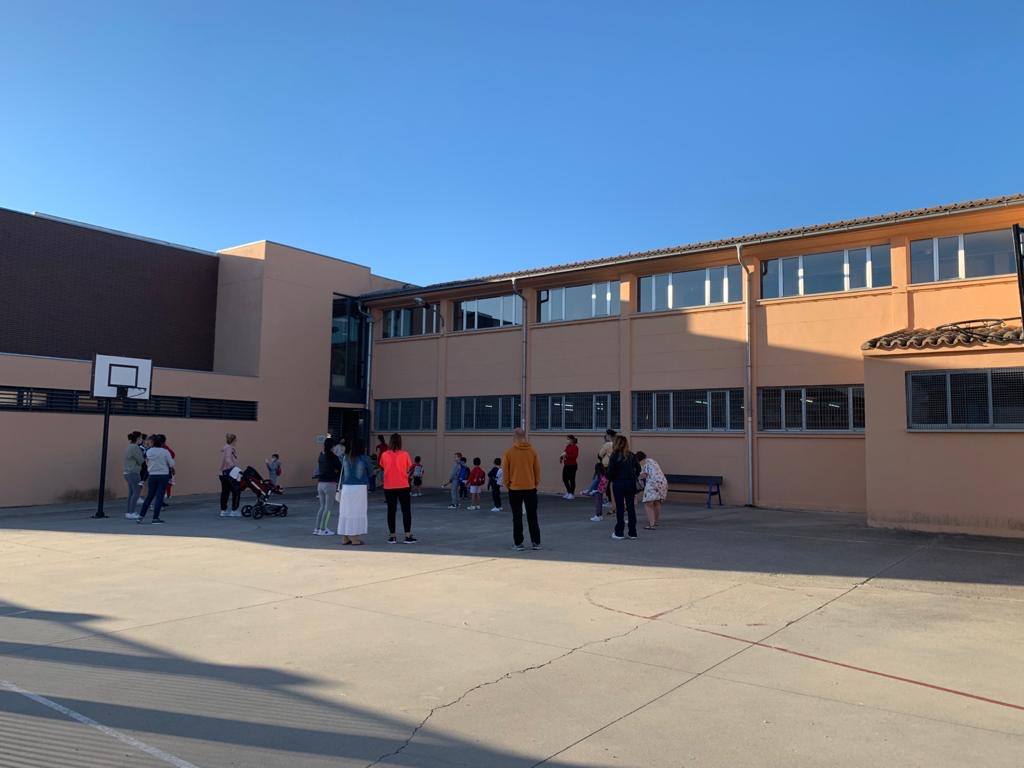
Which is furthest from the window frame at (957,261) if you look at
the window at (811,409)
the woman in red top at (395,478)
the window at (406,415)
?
the window at (406,415)

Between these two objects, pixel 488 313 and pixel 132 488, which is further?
pixel 488 313

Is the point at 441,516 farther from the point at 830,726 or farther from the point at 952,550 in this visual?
the point at 830,726

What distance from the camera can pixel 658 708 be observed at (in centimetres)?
488

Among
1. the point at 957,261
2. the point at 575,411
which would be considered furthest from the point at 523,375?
the point at 957,261

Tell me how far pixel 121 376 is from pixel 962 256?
1935cm

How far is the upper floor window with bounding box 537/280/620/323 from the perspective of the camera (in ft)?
70.7

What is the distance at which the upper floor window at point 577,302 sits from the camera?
70.7 ft

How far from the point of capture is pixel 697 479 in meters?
18.8

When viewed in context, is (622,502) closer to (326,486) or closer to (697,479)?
(326,486)

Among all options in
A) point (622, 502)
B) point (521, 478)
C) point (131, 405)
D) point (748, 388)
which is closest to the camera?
point (521, 478)

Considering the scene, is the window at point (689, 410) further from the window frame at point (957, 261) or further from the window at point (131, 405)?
the window at point (131, 405)

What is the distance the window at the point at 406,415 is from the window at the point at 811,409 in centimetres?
1105

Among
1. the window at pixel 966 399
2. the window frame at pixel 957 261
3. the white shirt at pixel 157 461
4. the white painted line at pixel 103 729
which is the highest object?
the window frame at pixel 957 261

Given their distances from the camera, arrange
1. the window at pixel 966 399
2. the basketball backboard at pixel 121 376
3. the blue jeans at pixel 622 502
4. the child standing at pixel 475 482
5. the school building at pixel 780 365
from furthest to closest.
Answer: the child standing at pixel 475 482 → the basketball backboard at pixel 121 376 → the school building at pixel 780 365 → the window at pixel 966 399 → the blue jeans at pixel 622 502
